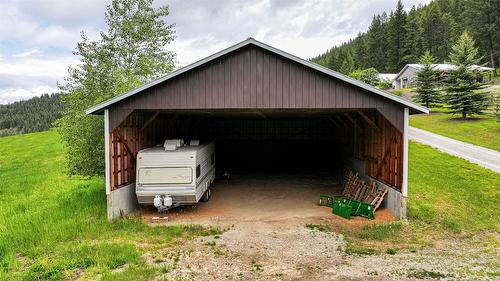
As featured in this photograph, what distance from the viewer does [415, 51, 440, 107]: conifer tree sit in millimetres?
37938

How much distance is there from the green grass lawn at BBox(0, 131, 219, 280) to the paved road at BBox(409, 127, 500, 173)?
16.5m

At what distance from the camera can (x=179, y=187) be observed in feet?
40.9

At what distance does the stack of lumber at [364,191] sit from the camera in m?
13.3

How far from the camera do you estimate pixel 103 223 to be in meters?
11.6

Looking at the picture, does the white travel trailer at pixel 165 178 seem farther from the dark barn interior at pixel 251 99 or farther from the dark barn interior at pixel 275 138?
the dark barn interior at pixel 275 138

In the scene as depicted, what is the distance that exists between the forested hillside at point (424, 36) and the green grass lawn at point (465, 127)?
4002 cm

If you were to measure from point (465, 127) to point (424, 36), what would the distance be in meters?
60.2

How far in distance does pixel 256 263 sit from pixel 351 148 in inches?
477

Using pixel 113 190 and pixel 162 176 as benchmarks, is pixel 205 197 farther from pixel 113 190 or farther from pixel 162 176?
pixel 113 190

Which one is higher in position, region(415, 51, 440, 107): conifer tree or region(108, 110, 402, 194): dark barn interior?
region(415, 51, 440, 107): conifer tree

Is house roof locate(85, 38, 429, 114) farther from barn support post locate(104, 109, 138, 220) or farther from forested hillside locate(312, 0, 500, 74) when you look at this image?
forested hillside locate(312, 0, 500, 74)

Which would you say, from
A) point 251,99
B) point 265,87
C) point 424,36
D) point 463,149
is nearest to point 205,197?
point 251,99

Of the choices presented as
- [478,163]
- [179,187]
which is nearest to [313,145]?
[478,163]

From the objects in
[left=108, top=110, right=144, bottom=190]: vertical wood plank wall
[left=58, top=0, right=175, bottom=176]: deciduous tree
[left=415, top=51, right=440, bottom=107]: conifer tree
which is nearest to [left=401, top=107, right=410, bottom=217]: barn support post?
[left=108, top=110, right=144, bottom=190]: vertical wood plank wall
